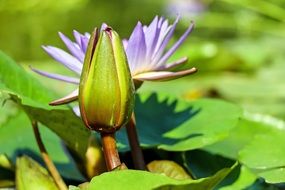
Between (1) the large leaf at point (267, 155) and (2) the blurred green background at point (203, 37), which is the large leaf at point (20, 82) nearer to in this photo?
(1) the large leaf at point (267, 155)

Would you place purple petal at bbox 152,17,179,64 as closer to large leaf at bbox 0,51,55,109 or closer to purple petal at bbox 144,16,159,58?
purple petal at bbox 144,16,159,58

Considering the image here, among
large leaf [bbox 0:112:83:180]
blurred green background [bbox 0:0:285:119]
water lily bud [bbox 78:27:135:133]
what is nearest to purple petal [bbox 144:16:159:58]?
water lily bud [bbox 78:27:135:133]

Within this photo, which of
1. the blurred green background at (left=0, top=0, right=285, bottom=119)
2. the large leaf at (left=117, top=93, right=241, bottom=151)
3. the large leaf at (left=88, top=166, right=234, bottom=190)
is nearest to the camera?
the large leaf at (left=88, top=166, right=234, bottom=190)

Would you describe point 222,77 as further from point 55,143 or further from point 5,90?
point 5,90

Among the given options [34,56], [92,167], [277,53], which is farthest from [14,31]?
[92,167]

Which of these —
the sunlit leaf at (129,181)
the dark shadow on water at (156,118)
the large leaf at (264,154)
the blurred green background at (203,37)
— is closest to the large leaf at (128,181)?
the sunlit leaf at (129,181)

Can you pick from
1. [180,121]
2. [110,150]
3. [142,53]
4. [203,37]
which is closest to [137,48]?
[142,53]
